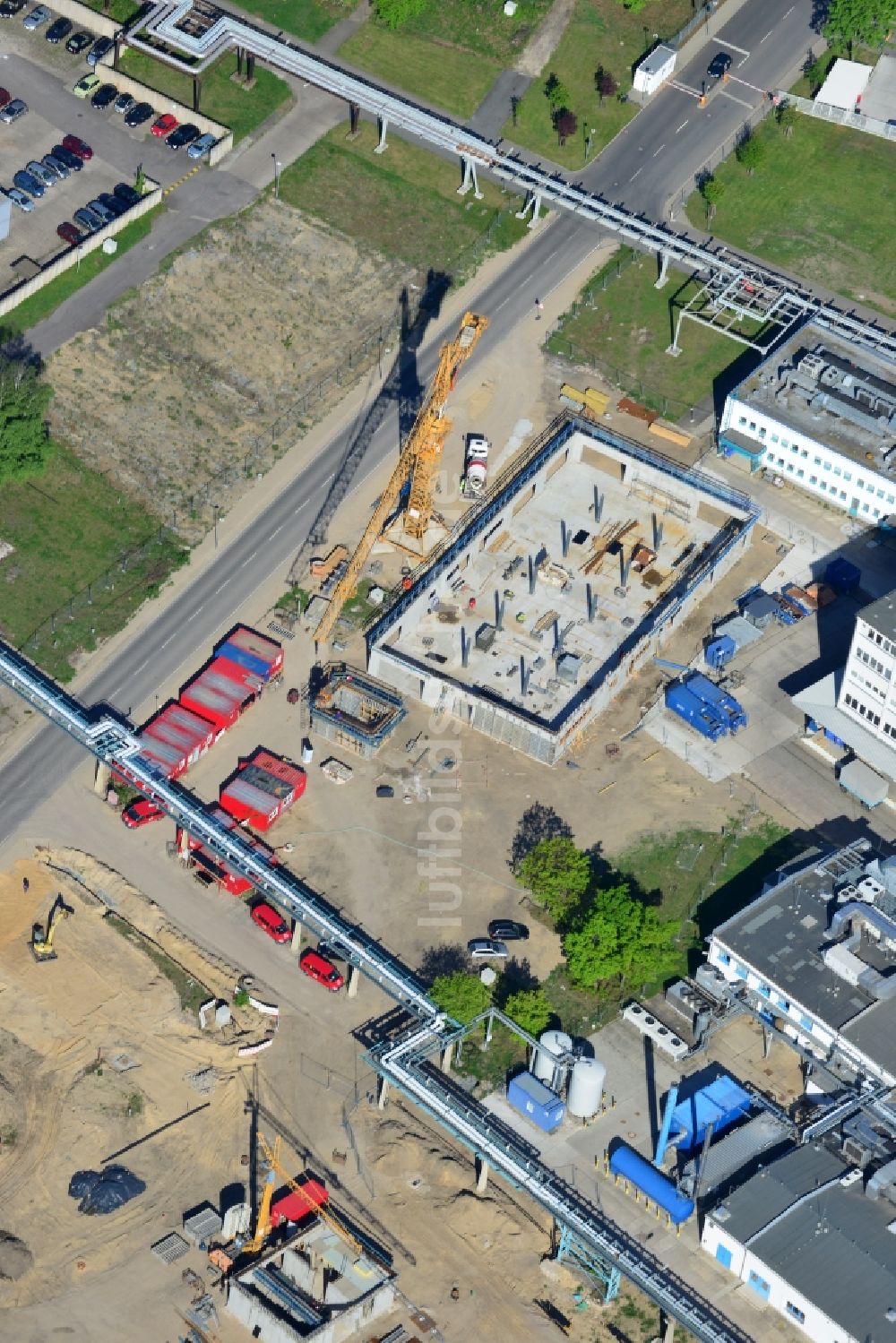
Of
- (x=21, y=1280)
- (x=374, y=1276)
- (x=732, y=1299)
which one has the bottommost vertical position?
(x=21, y=1280)

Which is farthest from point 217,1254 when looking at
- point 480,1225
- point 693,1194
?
point 693,1194

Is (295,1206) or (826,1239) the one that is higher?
(826,1239)

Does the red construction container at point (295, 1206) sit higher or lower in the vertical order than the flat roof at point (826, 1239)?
lower

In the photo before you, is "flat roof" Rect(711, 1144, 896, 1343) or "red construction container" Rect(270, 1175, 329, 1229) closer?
"flat roof" Rect(711, 1144, 896, 1343)

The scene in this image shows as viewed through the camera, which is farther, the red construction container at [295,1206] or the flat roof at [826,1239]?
the red construction container at [295,1206]

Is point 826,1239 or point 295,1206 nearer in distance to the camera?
point 826,1239

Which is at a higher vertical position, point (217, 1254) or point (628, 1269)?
point (628, 1269)

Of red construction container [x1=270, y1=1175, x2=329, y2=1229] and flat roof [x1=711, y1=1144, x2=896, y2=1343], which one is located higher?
flat roof [x1=711, y1=1144, x2=896, y2=1343]

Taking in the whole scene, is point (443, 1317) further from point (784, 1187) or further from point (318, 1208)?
point (784, 1187)
